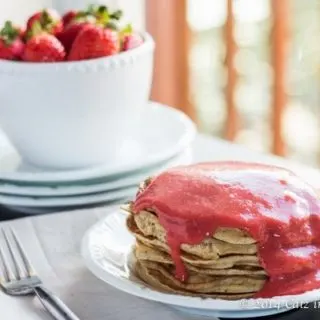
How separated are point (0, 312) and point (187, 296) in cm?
18

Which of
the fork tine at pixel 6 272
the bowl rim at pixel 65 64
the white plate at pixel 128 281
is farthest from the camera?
the bowl rim at pixel 65 64

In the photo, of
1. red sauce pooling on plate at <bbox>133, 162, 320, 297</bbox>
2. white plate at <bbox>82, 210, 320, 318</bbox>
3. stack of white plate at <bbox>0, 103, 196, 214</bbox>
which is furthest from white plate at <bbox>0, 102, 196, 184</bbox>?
red sauce pooling on plate at <bbox>133, 162, 320, 297</bbox>

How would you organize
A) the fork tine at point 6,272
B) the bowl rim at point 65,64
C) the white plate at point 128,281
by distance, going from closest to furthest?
1. the white plate at point 128,281
2. the fork tine at point 6,272
3. the bowl rim at point 65,64

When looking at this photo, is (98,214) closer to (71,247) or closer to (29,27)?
(71,247)

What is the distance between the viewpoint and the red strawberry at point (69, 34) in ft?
3.64

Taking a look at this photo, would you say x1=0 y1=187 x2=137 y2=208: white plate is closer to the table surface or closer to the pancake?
the table surface

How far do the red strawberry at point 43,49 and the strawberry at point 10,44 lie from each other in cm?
2

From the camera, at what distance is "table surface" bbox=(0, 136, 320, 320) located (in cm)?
80

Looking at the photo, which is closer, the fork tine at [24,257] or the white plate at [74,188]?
the fork tine at [24,257]

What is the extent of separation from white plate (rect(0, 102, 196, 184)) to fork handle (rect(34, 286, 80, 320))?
0.28 meters

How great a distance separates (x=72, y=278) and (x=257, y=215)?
0.72ft

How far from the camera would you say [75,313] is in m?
0.80

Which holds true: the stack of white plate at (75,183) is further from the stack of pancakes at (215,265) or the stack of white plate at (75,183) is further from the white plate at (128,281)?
the stack of pancakes at (215,265)

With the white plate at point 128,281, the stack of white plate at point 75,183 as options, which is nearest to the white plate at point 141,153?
the stack of white plate at point 75,183
